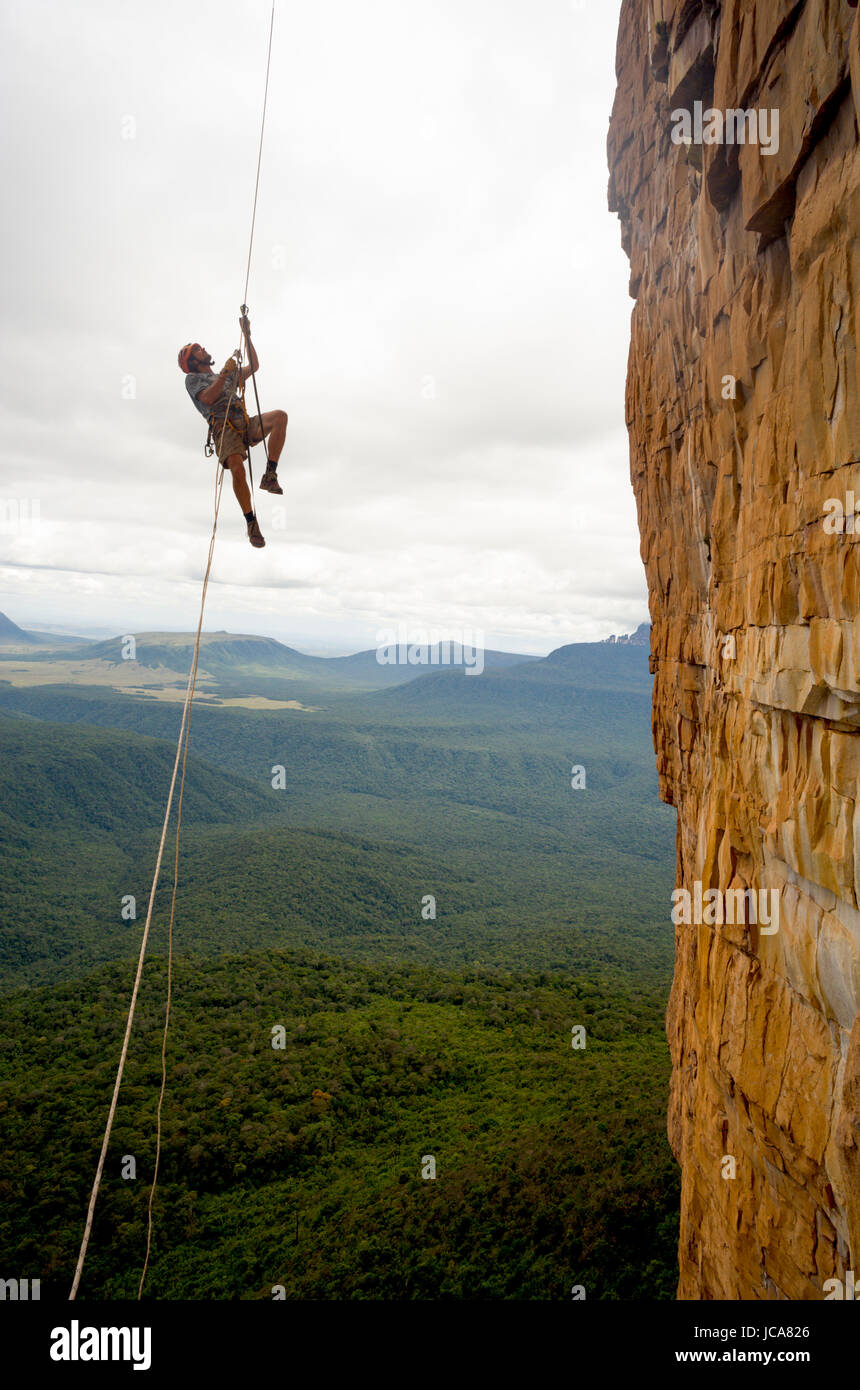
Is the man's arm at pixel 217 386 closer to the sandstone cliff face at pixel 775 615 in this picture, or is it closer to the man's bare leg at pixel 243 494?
the man's bare leg at pixel 243 494

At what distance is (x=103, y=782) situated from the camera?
105 metres

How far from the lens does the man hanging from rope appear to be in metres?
9.79

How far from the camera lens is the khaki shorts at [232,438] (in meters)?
10.2

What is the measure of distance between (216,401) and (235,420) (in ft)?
1.17

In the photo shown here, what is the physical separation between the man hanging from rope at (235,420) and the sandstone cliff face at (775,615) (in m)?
6.06

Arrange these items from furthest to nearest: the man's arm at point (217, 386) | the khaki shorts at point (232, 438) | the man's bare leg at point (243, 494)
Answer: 1. the man's bare leg at point (243, 494)
2. the khaki shorts at point (232, 438)
3. the man's arm at point (217, 386)

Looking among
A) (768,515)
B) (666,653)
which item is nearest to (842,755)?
(768,515)

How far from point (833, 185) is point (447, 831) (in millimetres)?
109082

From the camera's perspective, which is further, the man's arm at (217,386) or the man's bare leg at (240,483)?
the man's bare leg at (240,483)

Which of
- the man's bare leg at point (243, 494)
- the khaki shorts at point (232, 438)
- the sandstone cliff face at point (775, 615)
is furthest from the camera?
the man's bare leg at point (243, 494)

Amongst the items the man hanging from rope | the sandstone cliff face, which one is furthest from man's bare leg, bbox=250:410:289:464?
the sandstone cliff face

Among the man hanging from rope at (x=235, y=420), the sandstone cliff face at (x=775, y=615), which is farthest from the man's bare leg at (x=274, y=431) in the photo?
the sandstone cliff face at (x=775, y=615)

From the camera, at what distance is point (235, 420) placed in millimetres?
10242
